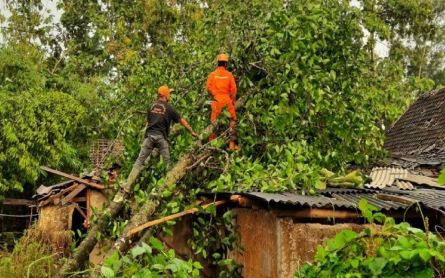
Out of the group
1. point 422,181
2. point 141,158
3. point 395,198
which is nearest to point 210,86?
point 141,158

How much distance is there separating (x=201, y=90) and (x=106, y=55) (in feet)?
37.7

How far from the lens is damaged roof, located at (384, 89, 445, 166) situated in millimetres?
10189

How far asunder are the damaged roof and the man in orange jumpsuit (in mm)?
3778

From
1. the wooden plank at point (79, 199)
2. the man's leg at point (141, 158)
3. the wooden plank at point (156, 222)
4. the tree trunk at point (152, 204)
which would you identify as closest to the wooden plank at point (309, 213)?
the wooden plank at point (156, 222)

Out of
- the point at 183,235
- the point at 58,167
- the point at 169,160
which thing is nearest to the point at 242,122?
the point at 169,160

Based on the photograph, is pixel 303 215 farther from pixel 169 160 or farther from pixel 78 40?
pixel 78 40

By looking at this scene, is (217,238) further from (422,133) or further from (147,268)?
(422,133)

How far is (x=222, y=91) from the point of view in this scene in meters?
7.17

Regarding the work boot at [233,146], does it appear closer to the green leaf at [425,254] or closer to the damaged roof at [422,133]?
the damaged roof at [422,133]

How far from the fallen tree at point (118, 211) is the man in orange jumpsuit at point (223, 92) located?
1.99 ft

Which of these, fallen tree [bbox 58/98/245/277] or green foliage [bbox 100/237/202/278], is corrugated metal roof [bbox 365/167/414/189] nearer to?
A: fallen tree [bbox 58/98/245/277]

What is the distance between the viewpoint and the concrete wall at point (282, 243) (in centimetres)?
530

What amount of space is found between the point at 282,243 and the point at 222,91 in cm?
259

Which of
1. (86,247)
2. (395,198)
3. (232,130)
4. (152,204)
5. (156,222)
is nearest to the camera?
(156,222)
